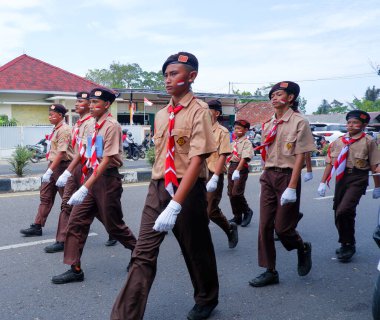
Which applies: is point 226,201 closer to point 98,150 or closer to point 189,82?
point 98,150

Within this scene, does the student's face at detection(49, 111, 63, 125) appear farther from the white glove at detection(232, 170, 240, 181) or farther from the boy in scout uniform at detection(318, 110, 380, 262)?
the boy in scout uniform at detection(318, 110, 380, 262)

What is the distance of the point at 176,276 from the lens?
4434mm

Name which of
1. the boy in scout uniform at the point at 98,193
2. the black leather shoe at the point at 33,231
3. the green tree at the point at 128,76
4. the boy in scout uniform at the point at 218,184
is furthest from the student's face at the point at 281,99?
the green tree at the point at 128,76

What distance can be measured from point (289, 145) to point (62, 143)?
2890 mm

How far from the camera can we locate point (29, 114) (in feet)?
68.6

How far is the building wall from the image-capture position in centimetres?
2050

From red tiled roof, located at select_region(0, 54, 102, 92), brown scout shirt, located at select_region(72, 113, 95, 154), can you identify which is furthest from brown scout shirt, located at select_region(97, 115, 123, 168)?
red tiled roof, located at select_region(0, 54, 102, 92)

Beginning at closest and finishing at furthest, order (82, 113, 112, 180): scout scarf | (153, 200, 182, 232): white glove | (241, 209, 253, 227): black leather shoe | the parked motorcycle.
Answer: (153, 200, 182, 232): white glove
(82, 113, 112, 180): scout scarf
(241, 209, 253, 227): black leather shoe
the parked motorcycle

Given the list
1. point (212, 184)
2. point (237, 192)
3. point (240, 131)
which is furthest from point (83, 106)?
point (237, 192)

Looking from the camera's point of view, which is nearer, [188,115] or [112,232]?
[188,115]

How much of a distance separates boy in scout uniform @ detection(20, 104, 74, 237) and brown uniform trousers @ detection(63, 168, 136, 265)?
1.64 metres

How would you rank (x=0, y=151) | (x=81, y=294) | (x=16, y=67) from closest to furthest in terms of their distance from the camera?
1. (x=81, y=294)
2. (x=0, y=151)
3. (x=16, y=67)

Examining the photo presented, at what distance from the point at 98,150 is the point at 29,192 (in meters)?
5.72

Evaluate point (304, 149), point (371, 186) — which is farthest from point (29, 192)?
point (371, 186)
